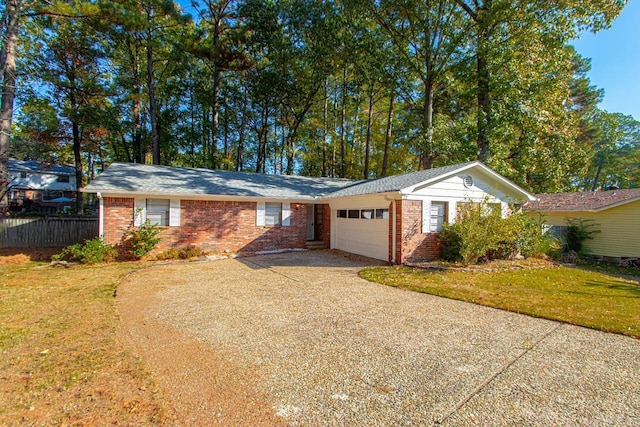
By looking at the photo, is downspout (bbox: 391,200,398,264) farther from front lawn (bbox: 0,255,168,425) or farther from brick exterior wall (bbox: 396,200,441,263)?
front lawn (bbox: 0,255,168,425)

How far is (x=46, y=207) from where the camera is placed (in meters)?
30.6

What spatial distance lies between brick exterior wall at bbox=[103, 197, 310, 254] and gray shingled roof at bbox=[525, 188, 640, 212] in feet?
41.2

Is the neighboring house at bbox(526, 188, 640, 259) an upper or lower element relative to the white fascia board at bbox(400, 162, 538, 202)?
lower

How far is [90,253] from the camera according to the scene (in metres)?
9.68

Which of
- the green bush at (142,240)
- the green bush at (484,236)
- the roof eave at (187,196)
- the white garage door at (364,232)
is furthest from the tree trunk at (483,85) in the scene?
the green bush at (142,240)

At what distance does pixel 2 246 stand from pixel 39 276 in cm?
662

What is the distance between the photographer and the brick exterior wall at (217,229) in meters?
10.5

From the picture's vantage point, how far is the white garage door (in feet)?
35.2

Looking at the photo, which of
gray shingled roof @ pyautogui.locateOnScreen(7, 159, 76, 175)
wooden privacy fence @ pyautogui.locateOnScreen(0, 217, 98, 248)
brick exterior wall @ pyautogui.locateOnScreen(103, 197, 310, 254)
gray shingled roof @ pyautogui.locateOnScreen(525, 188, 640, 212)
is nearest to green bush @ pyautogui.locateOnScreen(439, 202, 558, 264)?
gray shingled roof @ pyautogui.locateOnScreen(525, 188, 640, 212)

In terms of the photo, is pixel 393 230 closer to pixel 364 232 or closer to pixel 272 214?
pixel 364 232

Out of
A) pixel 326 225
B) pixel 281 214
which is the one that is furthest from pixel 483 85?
pixel 281 214

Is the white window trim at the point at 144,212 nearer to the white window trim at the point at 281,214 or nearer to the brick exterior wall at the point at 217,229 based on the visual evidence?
the brick exterior wall at the point at 217,229

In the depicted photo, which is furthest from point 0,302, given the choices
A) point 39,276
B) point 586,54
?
point 586,54

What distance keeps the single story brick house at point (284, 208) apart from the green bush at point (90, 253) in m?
0.43
